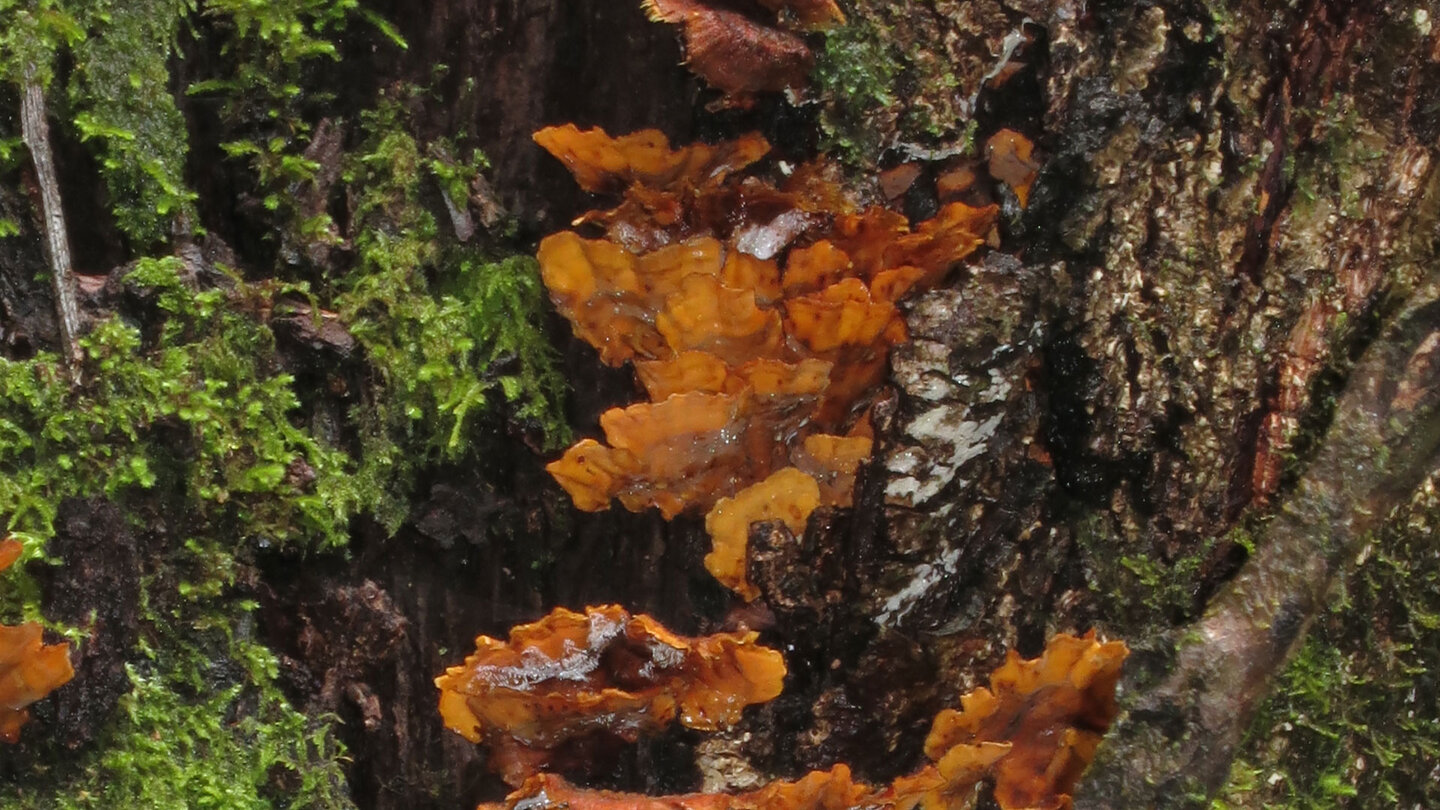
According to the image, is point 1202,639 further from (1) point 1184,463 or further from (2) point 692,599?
(2) point 692,599

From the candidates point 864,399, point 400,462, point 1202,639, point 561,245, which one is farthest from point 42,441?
point 1202,639

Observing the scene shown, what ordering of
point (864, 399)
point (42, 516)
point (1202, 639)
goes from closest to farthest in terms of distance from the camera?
point (1202, 639) < point (42, 516) < point (864, 399)

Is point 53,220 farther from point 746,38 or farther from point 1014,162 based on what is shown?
point 1014,162

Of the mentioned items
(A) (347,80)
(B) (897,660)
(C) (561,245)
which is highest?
(A) (347,80)

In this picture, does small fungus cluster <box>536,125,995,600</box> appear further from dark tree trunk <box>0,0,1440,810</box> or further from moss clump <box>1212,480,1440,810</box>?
moss clump <box>1212,480,1440,810</box>

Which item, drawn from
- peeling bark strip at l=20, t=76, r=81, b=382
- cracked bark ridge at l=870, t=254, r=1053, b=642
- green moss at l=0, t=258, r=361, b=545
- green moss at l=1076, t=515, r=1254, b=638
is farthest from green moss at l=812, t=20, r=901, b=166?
peeling bark strip at l=20, t=76, r=81, b=382

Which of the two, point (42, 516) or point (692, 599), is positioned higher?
point (42, 516)

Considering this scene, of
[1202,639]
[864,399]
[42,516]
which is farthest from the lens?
[864,399]
